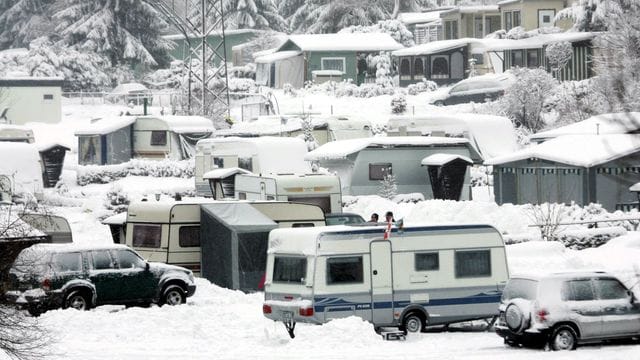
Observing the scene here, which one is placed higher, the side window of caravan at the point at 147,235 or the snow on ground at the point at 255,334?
the side window of caravan at the point at 147,235

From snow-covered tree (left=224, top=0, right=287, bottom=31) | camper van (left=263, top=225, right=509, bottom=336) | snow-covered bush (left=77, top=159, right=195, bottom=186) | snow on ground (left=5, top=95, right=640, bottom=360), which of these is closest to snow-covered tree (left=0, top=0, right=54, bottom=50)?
snow-covered tree (left=224, top=0, right=287, bottom=31)

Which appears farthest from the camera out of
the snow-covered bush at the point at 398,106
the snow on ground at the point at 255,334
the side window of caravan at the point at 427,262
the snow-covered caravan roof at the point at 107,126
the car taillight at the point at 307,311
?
the snow-covered bush at the point at 398,106

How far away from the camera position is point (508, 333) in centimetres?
2016

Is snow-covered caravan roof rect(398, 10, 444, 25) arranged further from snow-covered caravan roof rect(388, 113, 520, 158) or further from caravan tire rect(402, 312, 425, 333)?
caravan tire rect(402, 312, 425, 333)

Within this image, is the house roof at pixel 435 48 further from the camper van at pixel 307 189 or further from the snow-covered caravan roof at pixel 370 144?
the camper van at pixel 307 189

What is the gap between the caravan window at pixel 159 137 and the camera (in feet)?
186

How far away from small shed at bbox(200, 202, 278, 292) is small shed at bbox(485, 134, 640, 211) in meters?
12.3

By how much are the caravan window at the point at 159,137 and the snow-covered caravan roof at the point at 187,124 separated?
0.58 metres

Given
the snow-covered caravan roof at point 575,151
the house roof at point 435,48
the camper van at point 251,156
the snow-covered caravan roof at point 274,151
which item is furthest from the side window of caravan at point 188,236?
the house roof at point 435,48

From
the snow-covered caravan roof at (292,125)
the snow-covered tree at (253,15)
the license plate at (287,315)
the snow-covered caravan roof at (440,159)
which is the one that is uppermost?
the snow-covered tree at (253,15)

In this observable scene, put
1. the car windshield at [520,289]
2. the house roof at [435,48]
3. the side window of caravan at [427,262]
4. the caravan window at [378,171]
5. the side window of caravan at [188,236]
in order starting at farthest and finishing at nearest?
the house roof at [435,48] < the caravan window at [378,171] < the side window of caravan at [188,236] < the side window of caravan at [427,262] < the car windshield at [520,289]

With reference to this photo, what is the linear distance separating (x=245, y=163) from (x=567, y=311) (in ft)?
87.3

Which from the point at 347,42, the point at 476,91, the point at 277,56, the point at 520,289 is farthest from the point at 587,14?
the point at 520,289

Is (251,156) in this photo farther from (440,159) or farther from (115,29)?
(115,29)
